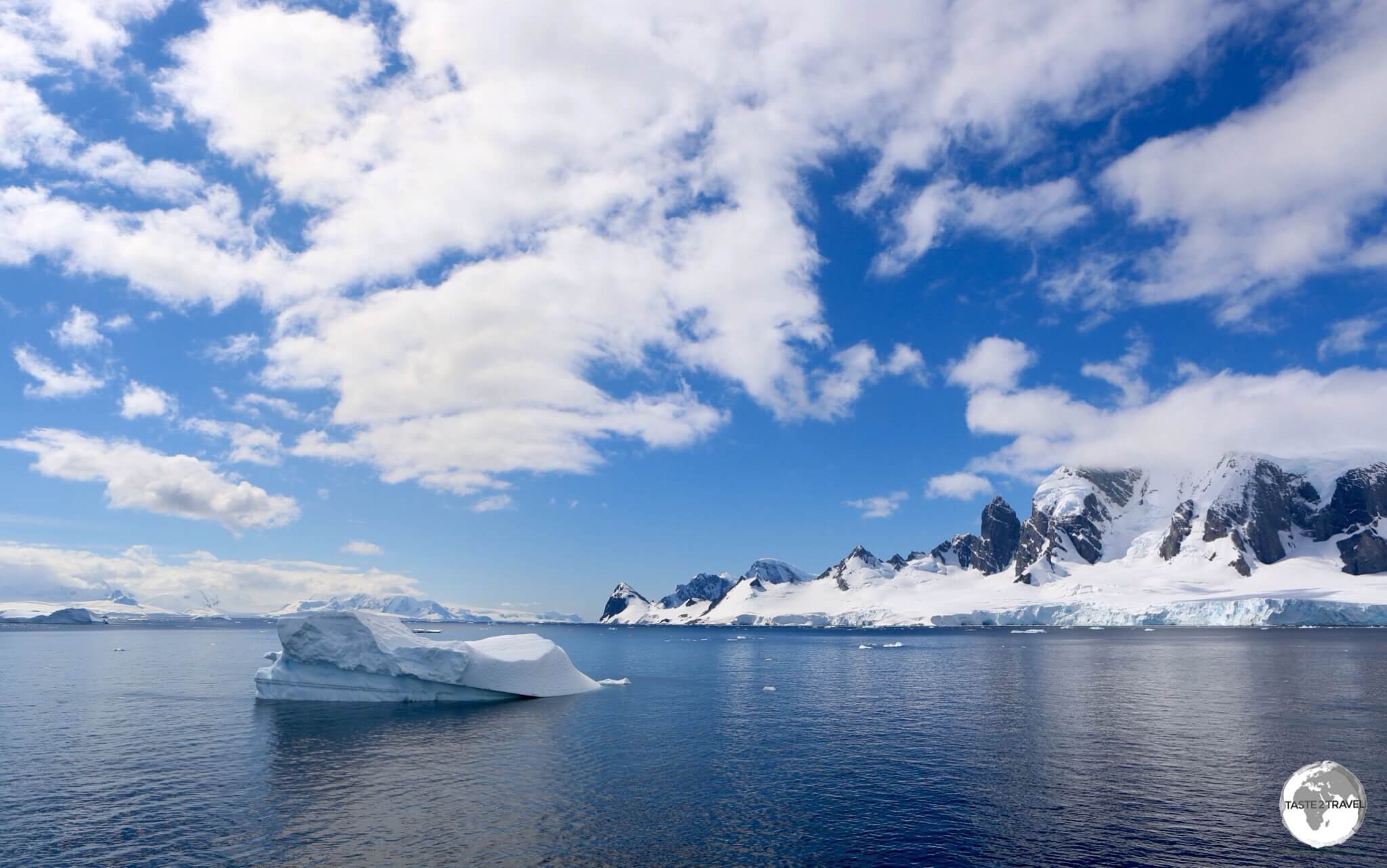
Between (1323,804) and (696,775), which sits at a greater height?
(696,775)

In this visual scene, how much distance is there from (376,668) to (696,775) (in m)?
35.7

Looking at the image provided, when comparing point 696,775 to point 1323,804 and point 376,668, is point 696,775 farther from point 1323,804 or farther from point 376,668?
point 376,668

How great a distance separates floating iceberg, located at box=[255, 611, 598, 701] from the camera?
60688mm

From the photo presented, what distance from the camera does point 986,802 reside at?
3153 cm

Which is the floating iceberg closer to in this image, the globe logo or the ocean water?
the ocean water

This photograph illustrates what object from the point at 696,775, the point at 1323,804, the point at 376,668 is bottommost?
the point at 1323,804

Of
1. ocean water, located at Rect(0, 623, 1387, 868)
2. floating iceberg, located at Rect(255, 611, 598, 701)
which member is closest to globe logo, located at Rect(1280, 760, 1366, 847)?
ocean water, located at Rect(0, 623, 1387, 868)

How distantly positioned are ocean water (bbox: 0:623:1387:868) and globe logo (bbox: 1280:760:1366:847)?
65 cm

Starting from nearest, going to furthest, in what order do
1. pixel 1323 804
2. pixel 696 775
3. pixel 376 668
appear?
1. pixel 1323 804
2. pixel 696 775
3. pixel 376 668

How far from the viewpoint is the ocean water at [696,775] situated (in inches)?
1024

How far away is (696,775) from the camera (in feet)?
121

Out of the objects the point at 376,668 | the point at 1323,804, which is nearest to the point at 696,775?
the point at 1323,804

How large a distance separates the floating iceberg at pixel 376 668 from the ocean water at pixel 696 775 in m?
1.98

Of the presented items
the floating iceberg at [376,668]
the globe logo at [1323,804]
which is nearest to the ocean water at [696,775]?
the globe logo at [1323,804]
